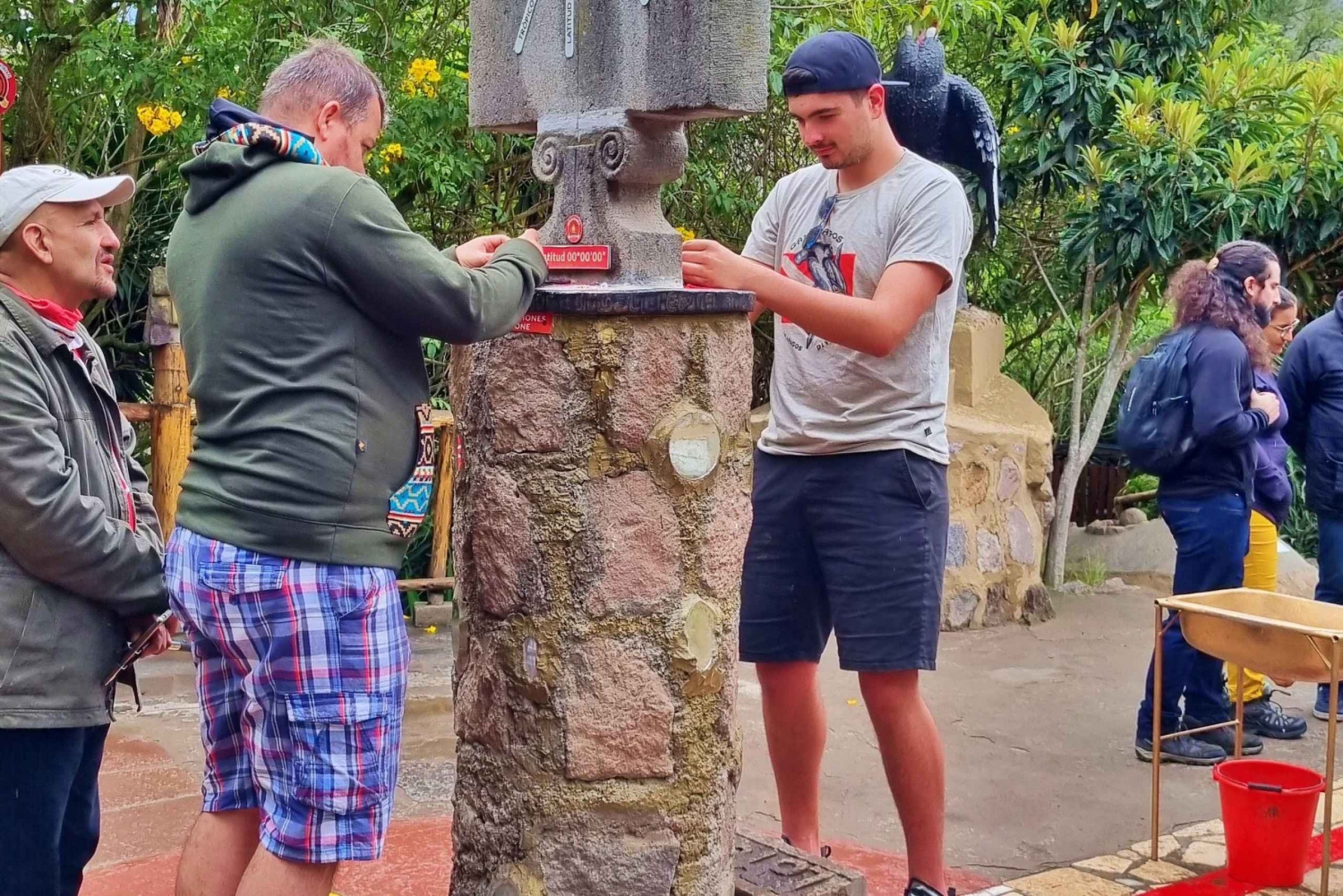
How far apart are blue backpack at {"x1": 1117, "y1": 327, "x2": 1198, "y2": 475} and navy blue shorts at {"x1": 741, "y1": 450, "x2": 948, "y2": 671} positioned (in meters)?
1.73

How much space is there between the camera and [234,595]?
7.68 feet

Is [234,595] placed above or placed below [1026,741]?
above

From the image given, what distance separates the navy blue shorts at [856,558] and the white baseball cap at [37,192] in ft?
5.23

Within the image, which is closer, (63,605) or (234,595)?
(234,595)

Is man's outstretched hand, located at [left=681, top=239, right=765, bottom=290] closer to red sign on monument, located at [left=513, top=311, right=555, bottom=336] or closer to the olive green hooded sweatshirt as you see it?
red sign on monument, located at [left=513, top=311, right=555, bottom=336]

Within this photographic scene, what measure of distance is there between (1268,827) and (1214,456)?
143 cm

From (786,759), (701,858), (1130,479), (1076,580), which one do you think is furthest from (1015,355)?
(701,858)

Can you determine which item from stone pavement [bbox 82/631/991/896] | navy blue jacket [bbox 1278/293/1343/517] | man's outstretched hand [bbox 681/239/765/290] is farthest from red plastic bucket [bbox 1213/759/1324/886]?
man's outstretched hand [bbox 681/239/765/290]

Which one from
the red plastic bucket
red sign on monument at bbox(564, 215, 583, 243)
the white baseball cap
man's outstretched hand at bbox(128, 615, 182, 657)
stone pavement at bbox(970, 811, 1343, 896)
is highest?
the white baseball cap

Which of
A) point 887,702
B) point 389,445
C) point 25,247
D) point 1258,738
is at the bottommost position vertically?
point 1258,738

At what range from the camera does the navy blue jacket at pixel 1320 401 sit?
17.1 ft

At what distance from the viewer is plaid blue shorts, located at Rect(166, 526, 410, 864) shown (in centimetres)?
233

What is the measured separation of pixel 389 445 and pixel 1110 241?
227 inches

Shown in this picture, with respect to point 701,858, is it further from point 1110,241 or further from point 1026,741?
point 1110,241
